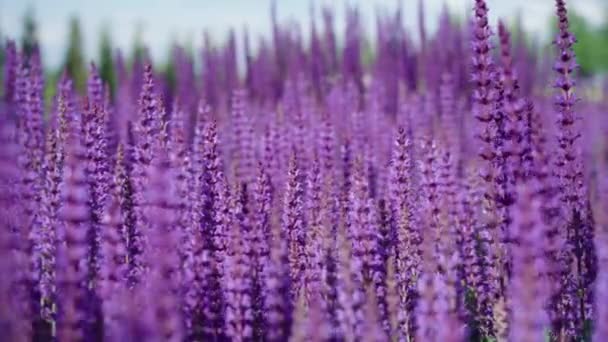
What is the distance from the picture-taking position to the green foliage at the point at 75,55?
29.7 m

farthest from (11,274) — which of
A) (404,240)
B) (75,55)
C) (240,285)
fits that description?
(75,55)

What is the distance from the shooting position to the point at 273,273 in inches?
238

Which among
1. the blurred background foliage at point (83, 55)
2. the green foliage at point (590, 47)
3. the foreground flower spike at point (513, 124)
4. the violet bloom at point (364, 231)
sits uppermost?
the green foliage at point (590, 47)

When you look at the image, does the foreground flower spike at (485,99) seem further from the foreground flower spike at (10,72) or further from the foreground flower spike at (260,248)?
the foreground flower spike at (10,72)

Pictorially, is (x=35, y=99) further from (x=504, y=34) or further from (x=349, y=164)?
(x=504, y=34)

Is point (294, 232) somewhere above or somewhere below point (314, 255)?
above

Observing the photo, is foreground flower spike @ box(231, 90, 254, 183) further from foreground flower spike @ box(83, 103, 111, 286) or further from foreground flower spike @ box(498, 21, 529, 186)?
foreground flower spike @ box(498, 21, 529, 186)

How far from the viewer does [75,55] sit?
32344mm

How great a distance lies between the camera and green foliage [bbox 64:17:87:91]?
29.7 m

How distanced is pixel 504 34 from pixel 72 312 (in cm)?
369

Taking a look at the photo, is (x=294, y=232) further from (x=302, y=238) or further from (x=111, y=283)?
(x=111, y=283)

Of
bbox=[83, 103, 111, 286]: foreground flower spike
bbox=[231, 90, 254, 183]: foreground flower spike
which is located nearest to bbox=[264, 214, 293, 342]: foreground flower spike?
bbox=[83, 103, 111, 286]: foreground flower spike

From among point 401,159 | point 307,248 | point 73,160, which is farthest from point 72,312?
point 401,159

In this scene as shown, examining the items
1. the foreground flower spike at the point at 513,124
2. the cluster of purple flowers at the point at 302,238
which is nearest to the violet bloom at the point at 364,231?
the cluster of purple flowers at the point at 302,238
